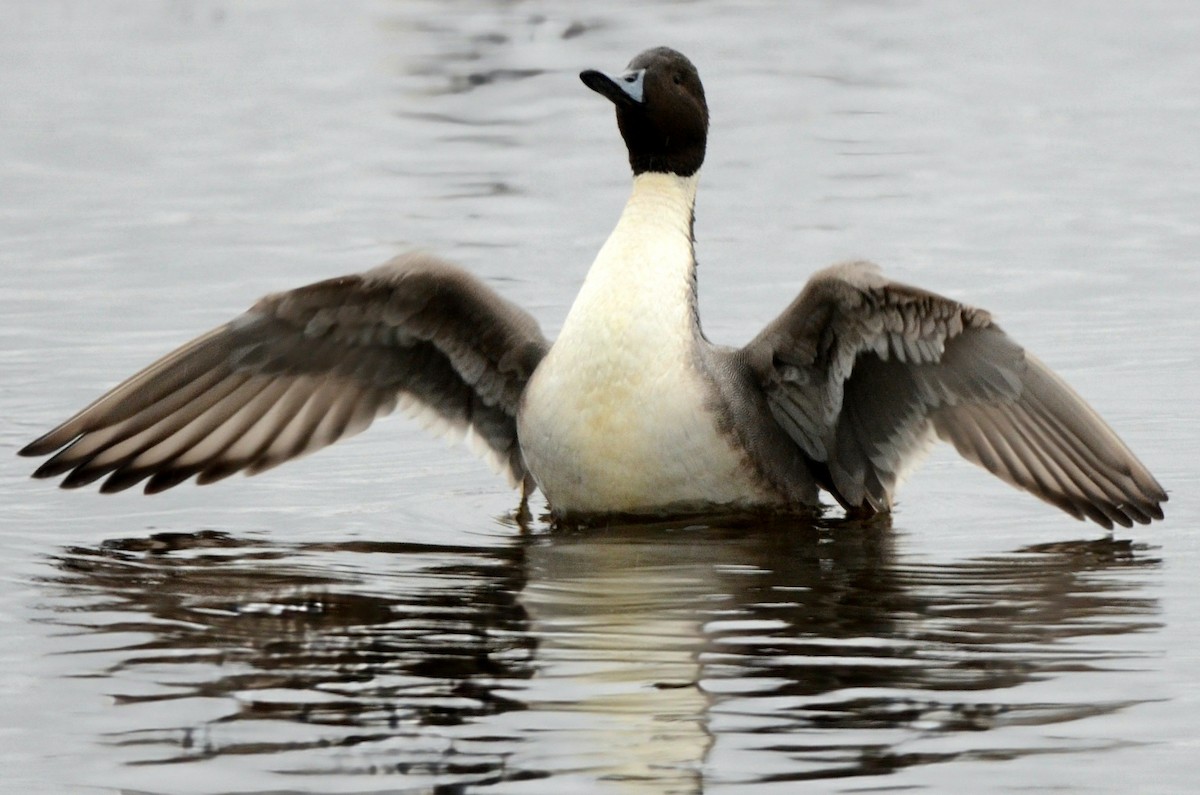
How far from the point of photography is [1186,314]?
1100 centimetres

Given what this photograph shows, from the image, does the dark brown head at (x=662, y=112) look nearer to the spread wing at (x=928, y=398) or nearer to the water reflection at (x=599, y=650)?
the spread wing at (x=928, y=398)

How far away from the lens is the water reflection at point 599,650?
540 cm

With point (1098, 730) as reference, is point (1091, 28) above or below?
above

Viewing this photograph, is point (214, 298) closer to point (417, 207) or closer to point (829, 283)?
point (417, 207)

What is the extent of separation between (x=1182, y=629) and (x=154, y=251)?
773 cm

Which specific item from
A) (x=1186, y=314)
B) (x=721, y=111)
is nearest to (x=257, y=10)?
(x=721, y=111)

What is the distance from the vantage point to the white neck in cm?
795

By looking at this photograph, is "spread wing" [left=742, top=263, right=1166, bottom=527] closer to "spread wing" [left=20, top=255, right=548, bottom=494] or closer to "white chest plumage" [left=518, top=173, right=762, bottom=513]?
"white chest plumage" [left=518, top=173, right=762, bottom=513]

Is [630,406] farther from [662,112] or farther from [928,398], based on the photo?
[662,112]

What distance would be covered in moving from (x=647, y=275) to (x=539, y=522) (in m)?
1.09

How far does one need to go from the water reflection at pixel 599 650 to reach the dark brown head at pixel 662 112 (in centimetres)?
151

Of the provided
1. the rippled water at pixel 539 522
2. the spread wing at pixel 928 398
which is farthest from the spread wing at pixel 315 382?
the spread wing at pixel 928 398

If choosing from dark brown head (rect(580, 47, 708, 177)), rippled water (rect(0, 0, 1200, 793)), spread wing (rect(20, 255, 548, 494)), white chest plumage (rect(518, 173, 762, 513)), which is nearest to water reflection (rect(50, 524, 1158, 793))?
A: rippled water (rect(0, 0, 1200, 793))

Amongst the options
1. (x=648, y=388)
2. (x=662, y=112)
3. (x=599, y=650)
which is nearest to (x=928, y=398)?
(x=648, y=388)
